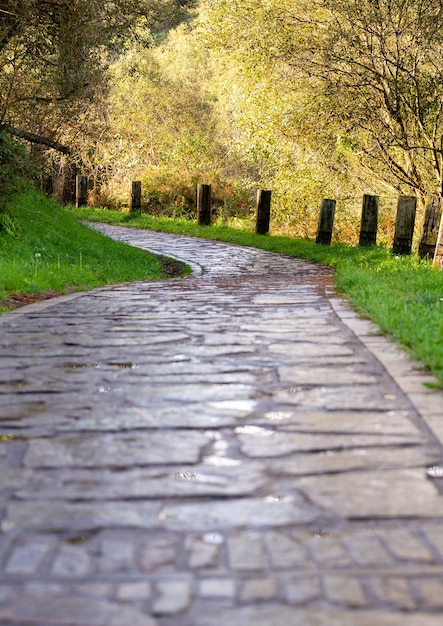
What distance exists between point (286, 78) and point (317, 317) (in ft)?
35.5

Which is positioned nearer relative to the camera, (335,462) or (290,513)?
(290,513)

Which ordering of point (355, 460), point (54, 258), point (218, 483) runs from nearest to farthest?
point (218, 483) < point (355, 460) < point (54, 258)

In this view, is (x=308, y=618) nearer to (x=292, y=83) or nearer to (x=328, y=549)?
(x=328, y=549)

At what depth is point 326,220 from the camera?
675 inches

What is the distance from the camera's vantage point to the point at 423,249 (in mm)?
13242

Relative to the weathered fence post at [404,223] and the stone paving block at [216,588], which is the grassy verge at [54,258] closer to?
the weathered fence post at [404,223]

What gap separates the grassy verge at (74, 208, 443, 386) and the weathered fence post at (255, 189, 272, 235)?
63cm

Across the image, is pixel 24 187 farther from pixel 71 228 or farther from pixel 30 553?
pixel 30 553

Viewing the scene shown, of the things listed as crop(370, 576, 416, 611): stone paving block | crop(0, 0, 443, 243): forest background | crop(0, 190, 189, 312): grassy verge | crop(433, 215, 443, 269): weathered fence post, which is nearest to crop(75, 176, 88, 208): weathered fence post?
crop(0, 0, 443, 243): forest background

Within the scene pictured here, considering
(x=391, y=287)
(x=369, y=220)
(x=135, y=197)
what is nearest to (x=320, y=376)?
(x=391, y=287)

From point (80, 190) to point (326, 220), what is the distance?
14479mm

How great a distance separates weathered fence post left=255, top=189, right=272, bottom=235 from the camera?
19750mm

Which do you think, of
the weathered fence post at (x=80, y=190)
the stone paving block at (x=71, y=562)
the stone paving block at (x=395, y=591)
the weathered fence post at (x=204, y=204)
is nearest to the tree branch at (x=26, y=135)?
the weathered fence post at (x=204, y=204)

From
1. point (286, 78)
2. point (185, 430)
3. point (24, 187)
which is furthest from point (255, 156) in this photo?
point (185, 430)
